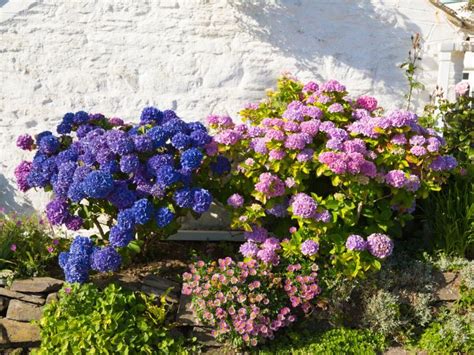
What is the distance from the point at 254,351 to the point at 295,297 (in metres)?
0.49

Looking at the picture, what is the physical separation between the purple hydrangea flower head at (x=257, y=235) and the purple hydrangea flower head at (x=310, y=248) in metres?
0.44

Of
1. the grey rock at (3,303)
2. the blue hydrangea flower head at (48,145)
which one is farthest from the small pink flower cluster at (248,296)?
the blue hydrangea flower head at (48,145)

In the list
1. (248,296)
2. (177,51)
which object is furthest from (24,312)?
(177,51)

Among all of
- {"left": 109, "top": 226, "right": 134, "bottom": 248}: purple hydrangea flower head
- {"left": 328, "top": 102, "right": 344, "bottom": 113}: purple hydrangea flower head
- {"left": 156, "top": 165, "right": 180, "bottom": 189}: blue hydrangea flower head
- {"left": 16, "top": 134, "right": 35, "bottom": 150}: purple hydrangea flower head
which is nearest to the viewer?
{"left": 109, "top": 226, "right": 134, "bottom": 248}: purple hydrangea flower head

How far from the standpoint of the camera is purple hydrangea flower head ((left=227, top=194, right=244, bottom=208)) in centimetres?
434

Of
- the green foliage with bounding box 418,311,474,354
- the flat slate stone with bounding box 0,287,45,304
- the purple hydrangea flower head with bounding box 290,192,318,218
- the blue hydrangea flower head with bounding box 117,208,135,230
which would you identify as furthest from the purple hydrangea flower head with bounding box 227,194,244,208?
the green foliage with bounding box 418,311,474,354

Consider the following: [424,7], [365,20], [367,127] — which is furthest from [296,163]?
[424,7]

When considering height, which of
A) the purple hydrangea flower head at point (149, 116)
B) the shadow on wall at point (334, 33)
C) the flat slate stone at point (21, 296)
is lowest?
the flat slate stone at point (21, 296)

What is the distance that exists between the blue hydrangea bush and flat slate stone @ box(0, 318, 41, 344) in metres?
0.49

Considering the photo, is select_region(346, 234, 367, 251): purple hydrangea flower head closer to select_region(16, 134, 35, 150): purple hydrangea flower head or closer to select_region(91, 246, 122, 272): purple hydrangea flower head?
select_region(91, 246, 122, 272): purple hydrangea flower head

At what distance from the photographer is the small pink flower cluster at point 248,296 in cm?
374

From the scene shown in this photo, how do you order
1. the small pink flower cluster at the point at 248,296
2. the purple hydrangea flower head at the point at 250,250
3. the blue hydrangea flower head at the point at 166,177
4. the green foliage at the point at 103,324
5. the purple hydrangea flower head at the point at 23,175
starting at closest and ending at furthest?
the green foliage at the point at 103,324, the small pink flower cluster at the point at 248,296, the blue hydrangea flower head at the point at 166,177, the purple hydrangea flower head at the point at 250,250, the purple hydrangea flower head at the point at 23,175

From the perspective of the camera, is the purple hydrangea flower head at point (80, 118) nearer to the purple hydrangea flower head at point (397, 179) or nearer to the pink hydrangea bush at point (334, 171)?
the pink hydrangea bush at point (334, 171)

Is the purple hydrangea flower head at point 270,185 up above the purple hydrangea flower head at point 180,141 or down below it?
below
